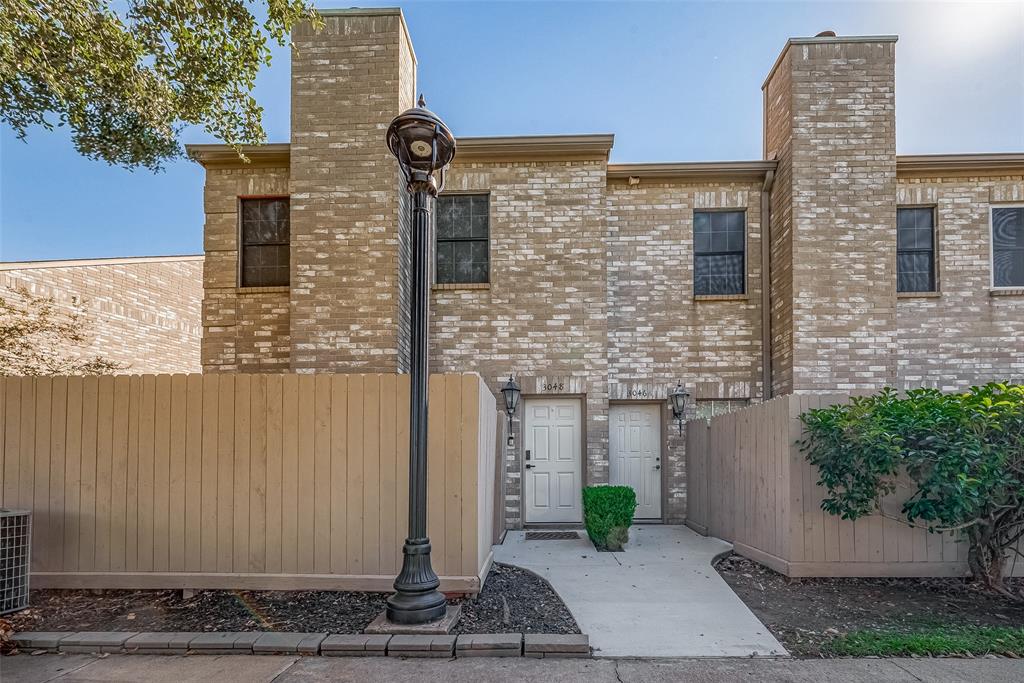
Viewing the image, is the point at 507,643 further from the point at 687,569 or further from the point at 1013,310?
the point at 1013,310

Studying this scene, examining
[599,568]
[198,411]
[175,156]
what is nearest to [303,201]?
[175,156]

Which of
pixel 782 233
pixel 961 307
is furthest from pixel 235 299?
pixel 961 307

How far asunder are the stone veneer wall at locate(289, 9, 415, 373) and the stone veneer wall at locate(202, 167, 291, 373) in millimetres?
650

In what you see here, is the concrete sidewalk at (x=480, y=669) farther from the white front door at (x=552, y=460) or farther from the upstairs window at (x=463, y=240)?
the upstairs window at (x=463, y=240)

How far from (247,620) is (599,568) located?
3.33 metres

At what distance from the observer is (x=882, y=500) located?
532 centimetres

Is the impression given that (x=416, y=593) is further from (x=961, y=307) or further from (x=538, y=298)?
(x=961, y=307)

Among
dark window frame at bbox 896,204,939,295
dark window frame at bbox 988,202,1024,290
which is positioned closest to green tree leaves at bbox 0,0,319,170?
dark window frame at bbox 896,204,939,295

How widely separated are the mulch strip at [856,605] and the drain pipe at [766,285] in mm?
3675

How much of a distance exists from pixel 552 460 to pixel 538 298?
241 cm

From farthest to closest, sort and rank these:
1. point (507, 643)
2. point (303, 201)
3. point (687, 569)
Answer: point (303, 201), point (687, 569), point (507, 643)

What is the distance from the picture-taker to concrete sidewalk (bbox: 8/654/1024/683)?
11.4 ft

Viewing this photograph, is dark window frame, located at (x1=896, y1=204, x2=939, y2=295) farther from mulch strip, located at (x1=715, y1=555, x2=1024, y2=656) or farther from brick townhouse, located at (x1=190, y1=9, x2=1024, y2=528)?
mulch strip, located at (x1=715, y1=555, x2=1024, y2=656)

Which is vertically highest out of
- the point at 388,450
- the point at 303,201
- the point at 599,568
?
the point at 303,201
